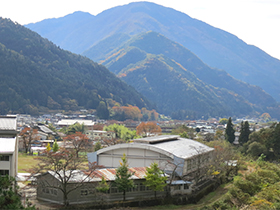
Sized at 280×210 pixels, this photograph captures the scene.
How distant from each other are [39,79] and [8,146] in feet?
472

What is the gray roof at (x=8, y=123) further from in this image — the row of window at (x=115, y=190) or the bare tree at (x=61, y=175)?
the row of window at (x=115, y=190)

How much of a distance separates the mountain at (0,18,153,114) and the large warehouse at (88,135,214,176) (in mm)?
101453

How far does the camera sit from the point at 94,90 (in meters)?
183

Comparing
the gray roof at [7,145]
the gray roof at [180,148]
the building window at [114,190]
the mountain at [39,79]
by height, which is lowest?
the building window at [114,190]

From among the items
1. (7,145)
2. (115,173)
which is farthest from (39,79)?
(7,145)

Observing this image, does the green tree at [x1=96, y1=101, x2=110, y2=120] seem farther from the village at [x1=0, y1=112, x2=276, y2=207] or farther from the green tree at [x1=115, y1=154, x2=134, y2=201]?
the green tree at [x1=115, y1=154, x2=134, y2=201]

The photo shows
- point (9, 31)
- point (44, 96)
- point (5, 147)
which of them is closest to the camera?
point (5, 147)

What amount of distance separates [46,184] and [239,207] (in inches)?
550

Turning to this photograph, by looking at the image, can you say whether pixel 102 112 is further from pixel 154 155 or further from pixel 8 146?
pixel 8 146

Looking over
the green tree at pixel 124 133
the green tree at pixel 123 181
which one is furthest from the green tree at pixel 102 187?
the green tree at pixel 124 133

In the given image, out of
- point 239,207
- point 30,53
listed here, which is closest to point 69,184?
point 239,207

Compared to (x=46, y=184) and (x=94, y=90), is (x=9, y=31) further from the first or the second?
(x=46, y=184)

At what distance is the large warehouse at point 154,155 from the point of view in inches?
1482

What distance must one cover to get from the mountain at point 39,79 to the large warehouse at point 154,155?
333 feet
